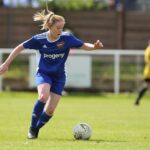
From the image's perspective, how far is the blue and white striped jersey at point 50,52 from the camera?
12.2m

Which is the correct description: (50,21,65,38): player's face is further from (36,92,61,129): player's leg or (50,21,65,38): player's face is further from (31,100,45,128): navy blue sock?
(31,100,45,128): navy blue sock

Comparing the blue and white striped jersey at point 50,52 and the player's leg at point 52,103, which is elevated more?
the blue and white striped jersey at point 50,52

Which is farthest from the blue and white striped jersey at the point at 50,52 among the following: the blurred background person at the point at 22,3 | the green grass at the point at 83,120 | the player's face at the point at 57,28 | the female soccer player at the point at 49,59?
the blurred background person at the point at 22,3

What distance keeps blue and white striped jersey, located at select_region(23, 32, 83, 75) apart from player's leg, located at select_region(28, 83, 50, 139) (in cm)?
37

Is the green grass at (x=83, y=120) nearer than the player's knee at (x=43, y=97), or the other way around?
the green grass at (x=83, y=120)

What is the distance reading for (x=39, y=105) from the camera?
11930 millimetres

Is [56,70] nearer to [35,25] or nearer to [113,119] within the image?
[113,119]

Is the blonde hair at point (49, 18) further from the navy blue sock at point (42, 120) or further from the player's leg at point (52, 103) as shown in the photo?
the navy blue sock at point (42, 120)

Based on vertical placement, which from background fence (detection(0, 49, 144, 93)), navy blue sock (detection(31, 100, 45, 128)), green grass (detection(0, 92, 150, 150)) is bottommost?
background fence (detection(0, 49, 144, 93))

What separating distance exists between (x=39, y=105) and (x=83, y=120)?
4481mm

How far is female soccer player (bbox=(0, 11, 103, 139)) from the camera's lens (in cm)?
1205

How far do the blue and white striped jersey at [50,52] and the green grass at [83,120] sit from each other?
3.86 feet

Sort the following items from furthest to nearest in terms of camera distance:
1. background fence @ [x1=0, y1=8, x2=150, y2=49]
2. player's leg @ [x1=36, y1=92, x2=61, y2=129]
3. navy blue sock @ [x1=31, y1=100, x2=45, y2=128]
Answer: background fence @ [x1=0, y1=8, x2=150, y2=49] < player's leg @ [x1=36, y1=92, x2=61, y2=129] < navy blue sock @ [x1=31, y1=100, x2=45, y2=128]

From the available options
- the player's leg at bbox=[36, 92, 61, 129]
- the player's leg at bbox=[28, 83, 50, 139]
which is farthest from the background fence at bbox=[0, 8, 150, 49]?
the player's leg at bbox=[28, 83, 50, 139]
